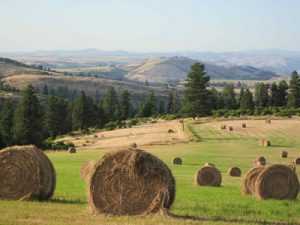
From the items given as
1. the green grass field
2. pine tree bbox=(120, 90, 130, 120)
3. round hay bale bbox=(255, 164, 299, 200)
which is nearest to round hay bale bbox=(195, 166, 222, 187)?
the green grass field

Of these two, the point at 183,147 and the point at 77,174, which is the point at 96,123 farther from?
the point at 77,174

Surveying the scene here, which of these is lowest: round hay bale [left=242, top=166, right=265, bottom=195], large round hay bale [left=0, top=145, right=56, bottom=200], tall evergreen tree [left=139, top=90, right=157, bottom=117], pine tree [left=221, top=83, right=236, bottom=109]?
tall evergreen tree [left=139, top=90, right=157, bottom=117]

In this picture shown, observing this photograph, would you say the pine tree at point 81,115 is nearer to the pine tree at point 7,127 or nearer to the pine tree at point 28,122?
the pine tree at point 7,127

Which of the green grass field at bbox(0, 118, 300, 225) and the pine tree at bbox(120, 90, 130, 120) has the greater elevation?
the green grass field at bbox(0, 118, 300, 225)

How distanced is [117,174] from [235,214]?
4.07 metres

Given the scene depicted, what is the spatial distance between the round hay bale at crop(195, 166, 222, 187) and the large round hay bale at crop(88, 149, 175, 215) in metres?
14.0

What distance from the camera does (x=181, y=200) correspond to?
20.9 metres

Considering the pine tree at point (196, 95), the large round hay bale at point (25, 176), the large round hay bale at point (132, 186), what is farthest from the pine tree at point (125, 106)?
the large round hay bale at point (132, 186)

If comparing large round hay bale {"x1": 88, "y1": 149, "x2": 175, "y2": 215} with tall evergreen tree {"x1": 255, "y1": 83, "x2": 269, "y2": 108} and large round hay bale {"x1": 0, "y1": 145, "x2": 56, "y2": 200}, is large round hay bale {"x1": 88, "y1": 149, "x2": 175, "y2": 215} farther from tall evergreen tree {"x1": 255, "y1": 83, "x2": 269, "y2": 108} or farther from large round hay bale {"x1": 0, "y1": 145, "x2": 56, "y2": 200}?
tall evergreen tree {"x1": 255, "y1": 83, "x2": 269, "y2": 108}

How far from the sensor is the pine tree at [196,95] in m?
109

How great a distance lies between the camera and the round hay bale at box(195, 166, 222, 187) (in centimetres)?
2991

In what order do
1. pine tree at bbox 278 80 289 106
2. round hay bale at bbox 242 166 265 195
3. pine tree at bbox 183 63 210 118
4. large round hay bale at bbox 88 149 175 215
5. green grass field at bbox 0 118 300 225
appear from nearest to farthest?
green grass field at bbox 0 118 300 225 < large round hay bale at bbox 88 149 175 215 < round hay bale at bbox 242 166 265 195 < pine tree at bbox 183 63 210 118 < pine tree at bbox 278 80 289 106

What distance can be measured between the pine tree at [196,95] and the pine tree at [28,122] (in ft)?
107

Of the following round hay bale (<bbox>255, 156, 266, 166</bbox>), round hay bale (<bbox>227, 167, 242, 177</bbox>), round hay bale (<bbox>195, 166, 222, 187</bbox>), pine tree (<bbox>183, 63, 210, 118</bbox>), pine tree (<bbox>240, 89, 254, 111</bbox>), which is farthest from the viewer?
pine tree (<bbox>240, 89, 254, 111</bbox>)
